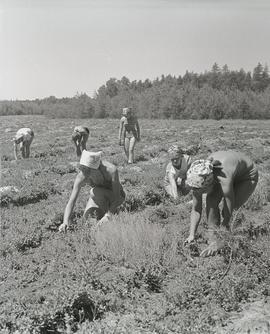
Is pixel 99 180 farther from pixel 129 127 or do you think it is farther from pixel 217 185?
pixel 129 127

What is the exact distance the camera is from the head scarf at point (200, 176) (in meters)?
4.62

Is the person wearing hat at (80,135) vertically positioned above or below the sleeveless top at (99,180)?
above

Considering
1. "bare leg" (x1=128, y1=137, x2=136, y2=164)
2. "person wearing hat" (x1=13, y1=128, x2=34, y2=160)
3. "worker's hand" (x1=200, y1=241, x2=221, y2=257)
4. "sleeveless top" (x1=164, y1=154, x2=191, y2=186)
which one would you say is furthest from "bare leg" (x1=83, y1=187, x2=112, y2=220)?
"person wearing hat" (x1=13, y1=128, x2=34, y2=160)

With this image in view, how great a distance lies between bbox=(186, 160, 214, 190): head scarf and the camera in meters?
4.62

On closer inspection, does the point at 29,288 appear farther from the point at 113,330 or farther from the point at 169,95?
the point at 169,95

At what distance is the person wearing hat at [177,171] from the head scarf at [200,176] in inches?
115

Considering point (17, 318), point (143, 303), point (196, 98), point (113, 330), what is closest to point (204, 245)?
point (143, 303)

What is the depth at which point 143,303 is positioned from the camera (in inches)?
166

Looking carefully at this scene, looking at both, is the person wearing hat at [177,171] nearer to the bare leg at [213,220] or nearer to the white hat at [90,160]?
the white hat at [90,160]

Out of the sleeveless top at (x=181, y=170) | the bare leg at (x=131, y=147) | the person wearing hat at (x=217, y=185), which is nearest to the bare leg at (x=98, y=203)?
the person wearing hat at (x=217, y=185)

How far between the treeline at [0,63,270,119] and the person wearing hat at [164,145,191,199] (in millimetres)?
51495

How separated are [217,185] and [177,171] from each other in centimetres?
271

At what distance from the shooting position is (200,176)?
4.62m

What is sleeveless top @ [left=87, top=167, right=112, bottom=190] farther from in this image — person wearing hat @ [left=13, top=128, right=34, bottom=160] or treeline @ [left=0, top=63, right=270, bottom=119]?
treeline @ [left=0, top=63, right=270, bottom=119]
